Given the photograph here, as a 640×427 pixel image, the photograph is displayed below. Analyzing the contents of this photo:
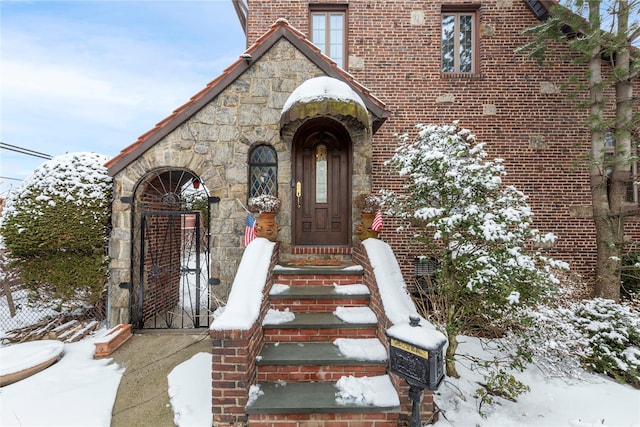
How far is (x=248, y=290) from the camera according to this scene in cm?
328

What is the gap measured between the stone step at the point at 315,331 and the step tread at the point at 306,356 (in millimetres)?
125

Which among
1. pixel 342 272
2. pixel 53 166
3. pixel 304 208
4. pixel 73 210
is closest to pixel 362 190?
pixel 304 208

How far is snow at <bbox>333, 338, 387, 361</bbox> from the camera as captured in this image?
312 centimetres

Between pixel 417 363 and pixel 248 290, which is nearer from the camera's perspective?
pixel 417 363

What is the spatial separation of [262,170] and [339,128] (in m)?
1.67

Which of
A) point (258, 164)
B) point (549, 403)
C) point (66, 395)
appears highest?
point (258, 164)

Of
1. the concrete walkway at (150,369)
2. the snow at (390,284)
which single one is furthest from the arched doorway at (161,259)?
the snow at (390,284)

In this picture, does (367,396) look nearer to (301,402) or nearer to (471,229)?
(301,402)

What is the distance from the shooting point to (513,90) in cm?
702

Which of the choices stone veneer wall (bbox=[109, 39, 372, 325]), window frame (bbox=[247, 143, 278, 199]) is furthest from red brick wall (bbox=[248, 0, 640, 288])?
window frame (bbox=[247, 143, 278, 199])

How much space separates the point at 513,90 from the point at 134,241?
31.0ft

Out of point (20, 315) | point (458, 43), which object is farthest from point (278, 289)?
point (458, 43)

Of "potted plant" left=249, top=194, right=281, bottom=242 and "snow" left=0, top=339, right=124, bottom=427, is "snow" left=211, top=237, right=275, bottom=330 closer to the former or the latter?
"potted plant" left=249, top=194, right=281, bottom=242

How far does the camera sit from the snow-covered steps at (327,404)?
2.69 m
